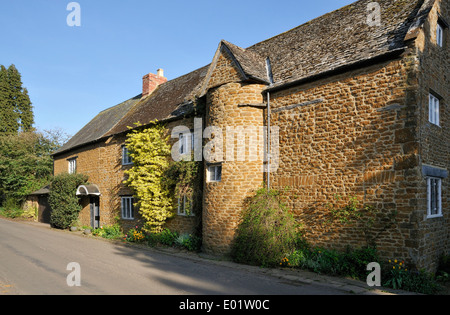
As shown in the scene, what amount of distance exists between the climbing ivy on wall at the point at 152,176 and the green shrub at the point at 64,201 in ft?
24.0

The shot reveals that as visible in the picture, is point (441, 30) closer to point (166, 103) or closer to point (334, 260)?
point (334, 260)

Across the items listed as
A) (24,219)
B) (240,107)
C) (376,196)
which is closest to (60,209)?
(24,219)

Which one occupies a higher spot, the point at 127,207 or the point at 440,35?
the point at 440,35

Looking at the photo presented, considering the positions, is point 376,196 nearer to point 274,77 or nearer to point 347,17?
point 274,77

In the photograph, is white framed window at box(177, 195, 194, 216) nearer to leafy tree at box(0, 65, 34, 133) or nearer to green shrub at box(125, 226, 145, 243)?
green shrub at box(125, 226, 145, 243)

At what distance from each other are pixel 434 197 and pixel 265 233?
15.9 ft

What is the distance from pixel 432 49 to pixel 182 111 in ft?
32.1

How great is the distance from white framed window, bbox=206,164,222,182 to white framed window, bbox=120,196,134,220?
6.69 metres

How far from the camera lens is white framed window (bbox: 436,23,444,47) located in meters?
9.52

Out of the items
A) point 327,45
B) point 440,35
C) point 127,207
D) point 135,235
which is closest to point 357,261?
point 327,45

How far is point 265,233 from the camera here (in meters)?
9.56

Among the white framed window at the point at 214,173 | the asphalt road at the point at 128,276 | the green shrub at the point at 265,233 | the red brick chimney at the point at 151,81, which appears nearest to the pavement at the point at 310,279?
the asphalt road at the point at 128,276

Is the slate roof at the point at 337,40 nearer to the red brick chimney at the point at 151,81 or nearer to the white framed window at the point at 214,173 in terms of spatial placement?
the white framed window at the point at 214,173

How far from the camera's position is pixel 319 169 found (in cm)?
958
